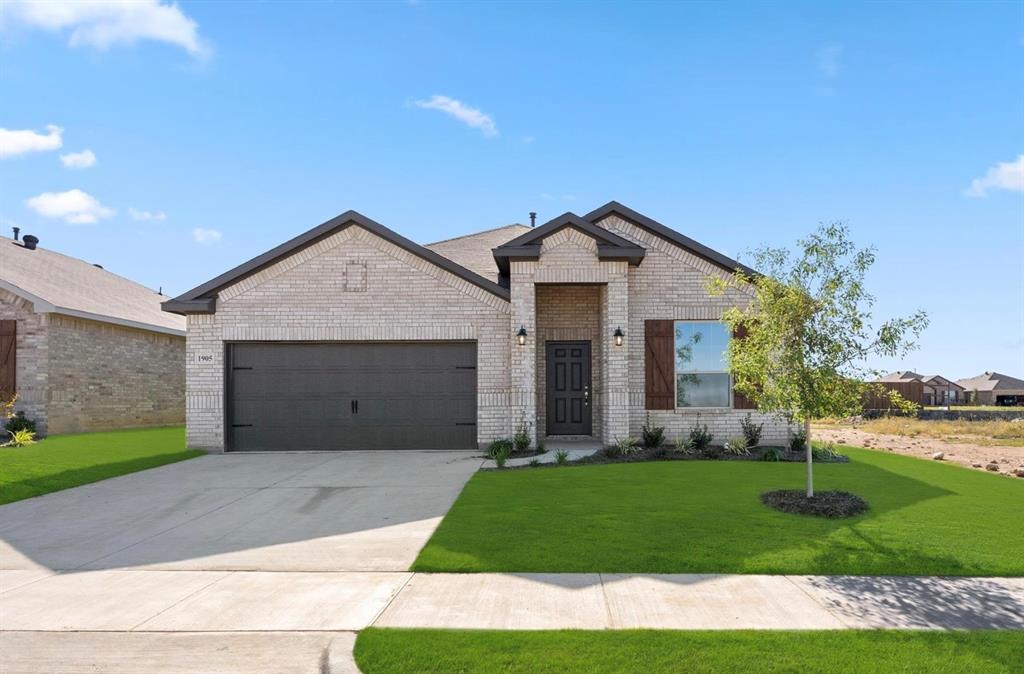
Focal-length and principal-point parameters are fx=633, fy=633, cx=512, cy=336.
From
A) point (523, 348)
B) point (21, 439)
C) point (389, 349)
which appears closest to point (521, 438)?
point (523, 348)

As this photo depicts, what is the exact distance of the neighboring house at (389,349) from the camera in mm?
14180

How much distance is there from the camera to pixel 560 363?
50.0ft

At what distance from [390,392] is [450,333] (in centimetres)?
193

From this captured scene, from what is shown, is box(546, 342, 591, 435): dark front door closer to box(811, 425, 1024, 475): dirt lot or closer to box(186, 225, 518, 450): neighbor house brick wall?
box(186, 225, 518, 450): neighbor house brick wall

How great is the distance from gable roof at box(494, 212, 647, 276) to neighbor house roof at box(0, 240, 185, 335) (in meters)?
13.1

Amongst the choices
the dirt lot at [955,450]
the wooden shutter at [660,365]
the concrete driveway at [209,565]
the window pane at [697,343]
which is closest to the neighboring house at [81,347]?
the concrete driveway at [209,565]

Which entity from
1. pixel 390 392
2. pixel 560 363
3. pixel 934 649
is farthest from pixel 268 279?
pixel 934 649

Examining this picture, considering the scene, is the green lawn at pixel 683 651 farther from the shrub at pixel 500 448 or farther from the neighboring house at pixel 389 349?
the neighboring house at pixel 389 349

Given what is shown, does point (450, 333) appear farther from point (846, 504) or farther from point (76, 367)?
point (76, 367)

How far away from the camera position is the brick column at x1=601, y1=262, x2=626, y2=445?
1356cm

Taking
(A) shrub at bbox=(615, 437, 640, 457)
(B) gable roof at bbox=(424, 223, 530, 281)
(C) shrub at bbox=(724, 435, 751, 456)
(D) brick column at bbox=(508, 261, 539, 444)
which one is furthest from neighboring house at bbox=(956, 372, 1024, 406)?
(D) brick column at bbox=(508, 261, 539, 444)

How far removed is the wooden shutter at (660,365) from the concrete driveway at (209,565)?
5711mm

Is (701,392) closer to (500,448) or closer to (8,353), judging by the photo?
(500,448)

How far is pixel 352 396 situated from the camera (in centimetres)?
1438
